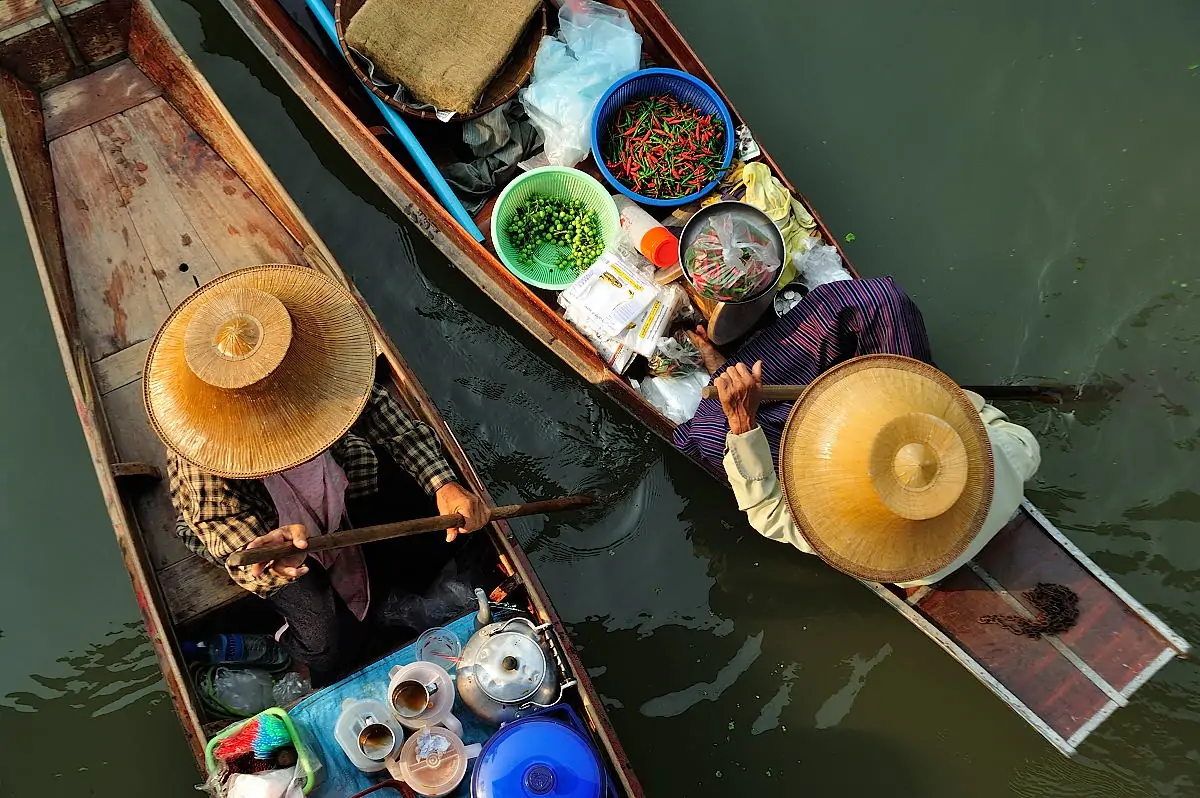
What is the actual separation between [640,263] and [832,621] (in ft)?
7.56

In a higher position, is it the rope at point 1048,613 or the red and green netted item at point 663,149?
the red and green netted item at point 663,149

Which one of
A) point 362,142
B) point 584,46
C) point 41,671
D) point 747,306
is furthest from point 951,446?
point 41,671

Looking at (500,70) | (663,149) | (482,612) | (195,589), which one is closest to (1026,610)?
(482,612)

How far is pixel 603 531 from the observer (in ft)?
15.6

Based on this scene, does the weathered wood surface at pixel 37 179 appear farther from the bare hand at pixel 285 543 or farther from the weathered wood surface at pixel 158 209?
the bare hand at pixel 285 543

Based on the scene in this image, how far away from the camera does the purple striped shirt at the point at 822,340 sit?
→ 3.74 meters

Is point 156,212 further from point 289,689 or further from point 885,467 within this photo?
point 885,467

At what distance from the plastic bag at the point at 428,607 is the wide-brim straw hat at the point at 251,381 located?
1197mm

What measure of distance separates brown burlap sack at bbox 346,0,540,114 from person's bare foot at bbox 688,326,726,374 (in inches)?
71.8

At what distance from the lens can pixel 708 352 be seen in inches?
169

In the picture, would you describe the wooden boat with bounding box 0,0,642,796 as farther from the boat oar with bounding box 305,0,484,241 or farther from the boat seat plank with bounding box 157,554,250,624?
the boat oar with bounding box 305,0,484,241

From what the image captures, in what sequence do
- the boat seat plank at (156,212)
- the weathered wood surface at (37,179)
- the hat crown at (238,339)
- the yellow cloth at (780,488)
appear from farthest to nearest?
the boat seat plank at (156,212), the weathered wood surface at (37,179), the yellow cloth at (780,488), the hat crown at (238,339)

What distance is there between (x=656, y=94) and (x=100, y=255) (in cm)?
316

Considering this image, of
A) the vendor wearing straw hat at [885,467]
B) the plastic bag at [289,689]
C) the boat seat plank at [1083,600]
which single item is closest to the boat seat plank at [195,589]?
the plastic bag at [289,689]
